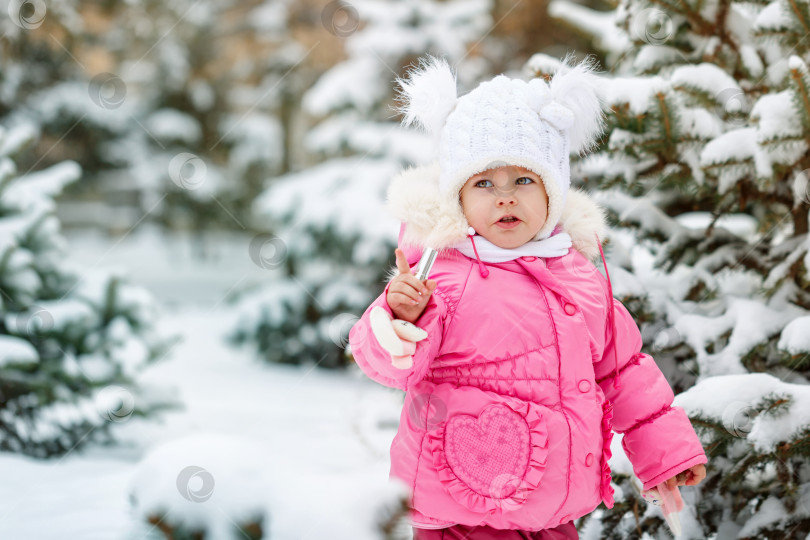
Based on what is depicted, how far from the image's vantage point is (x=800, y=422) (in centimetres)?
208

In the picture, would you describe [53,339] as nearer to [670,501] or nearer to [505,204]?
[505,204]

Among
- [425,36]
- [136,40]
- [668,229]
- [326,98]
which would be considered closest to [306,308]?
[326,98]

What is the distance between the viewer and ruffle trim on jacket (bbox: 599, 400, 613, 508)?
1.90 metres

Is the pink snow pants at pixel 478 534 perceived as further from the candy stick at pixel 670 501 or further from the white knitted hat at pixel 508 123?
the white knitted hat at pixel 508 123

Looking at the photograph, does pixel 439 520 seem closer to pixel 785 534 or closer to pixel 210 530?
pixel 210 530

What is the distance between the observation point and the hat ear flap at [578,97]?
1.97 metres

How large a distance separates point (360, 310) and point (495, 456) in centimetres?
474

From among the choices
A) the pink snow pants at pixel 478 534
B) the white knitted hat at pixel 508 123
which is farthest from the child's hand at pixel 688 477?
the white knitted hat at pixel 508 123

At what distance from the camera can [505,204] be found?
6.19 ft

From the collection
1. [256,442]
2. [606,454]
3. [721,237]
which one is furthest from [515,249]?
[256,442]

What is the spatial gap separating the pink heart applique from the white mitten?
0.82 feet

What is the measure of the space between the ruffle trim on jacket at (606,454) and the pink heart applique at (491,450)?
285 mm

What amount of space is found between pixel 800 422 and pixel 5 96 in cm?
1079

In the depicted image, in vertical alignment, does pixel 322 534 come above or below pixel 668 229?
below
